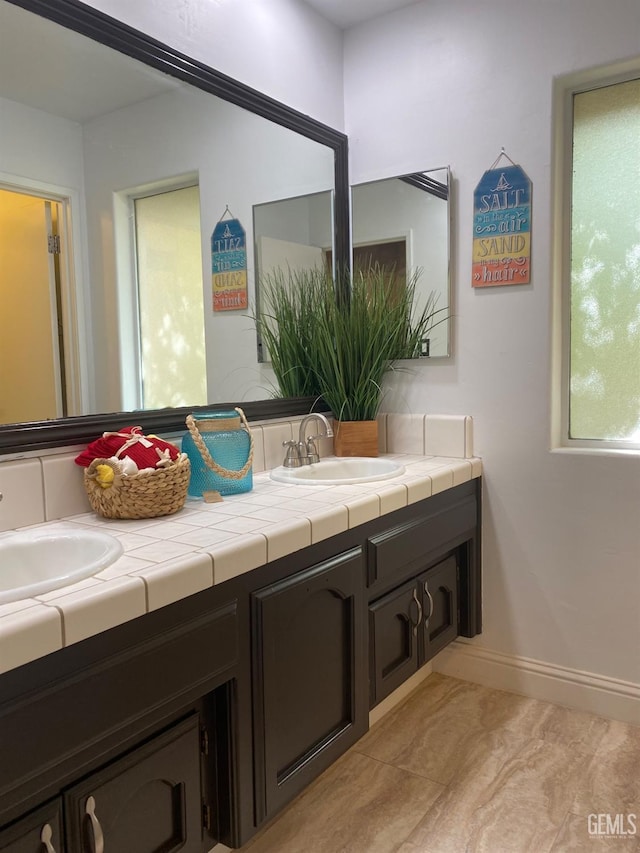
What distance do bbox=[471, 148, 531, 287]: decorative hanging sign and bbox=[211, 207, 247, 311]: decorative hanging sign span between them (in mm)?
753

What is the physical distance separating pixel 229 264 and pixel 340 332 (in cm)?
43

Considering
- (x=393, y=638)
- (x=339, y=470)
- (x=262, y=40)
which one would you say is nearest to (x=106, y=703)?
(x=393, y=638)

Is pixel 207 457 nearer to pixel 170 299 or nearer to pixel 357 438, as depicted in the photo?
pixel 170 299

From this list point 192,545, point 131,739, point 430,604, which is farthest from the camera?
point 430,604

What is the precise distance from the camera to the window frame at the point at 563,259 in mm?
2051

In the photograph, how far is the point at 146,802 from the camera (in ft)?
3.68

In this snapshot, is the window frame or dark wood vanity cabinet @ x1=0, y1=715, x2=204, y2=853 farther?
the window frame

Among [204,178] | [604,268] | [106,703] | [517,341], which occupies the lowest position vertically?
[106,703]

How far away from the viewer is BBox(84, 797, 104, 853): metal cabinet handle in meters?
1.01

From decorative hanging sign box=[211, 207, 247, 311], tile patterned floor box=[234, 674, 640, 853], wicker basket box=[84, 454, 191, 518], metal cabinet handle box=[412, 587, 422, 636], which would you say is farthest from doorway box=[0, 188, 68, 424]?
tile patterned floor box=[234, 674, 640, 853]

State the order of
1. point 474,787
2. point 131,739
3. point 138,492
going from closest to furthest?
point 131,739
point 138,492
point 474,787

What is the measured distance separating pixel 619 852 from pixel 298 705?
2.70 ft

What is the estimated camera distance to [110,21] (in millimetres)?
1626

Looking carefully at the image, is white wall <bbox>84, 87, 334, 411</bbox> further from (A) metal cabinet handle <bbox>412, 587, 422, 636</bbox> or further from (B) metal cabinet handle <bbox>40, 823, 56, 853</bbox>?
(B) metal cabinet handle <bbox>40, 823, 56, 853</bbox>
